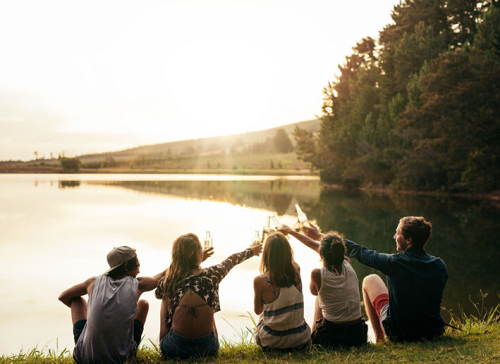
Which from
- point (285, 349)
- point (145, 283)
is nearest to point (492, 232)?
point (285, 349)

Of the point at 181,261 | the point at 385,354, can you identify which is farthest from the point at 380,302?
the point at 181,261

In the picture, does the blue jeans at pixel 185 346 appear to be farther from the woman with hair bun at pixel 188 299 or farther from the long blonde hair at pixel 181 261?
the long blonde hair at pixel 181 261

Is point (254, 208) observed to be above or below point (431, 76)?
below

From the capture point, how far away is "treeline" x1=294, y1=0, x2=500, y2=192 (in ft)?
74.9

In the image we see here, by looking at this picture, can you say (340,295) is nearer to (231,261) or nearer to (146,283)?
(231,261)

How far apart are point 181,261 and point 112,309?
25.1 inches

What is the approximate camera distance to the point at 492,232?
41.8ft

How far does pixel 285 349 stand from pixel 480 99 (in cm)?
2355

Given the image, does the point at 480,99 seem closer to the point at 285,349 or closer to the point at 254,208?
the point at 254,208

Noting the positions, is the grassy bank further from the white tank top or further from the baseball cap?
the baseball cap

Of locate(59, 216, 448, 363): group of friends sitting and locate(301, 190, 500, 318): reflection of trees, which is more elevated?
locate(59, 216, 448, 363): group of friends sitting

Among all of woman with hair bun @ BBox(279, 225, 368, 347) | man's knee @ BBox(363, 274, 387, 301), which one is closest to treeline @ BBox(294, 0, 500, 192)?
man's knee @ BBox(363, 274, 387, 301)

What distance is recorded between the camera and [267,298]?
346 centimetres

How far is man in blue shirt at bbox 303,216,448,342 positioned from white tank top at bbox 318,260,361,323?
0.21 meters
